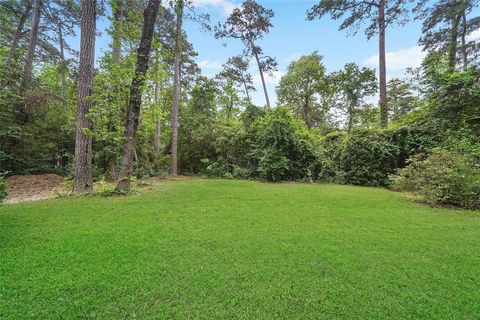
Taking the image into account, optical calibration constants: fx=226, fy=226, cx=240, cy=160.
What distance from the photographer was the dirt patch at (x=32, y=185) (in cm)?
615

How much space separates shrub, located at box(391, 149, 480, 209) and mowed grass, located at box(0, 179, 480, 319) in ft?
3.63

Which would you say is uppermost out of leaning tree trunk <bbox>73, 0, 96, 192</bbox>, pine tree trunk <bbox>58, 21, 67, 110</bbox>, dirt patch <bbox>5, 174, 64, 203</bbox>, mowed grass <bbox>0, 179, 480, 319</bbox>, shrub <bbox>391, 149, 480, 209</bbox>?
pine tree trunk <bbox>58, 21, 67, 110</bbox>

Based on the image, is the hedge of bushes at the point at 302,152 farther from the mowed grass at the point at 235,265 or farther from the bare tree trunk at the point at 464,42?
the bare tree trunk at the point at 464,42

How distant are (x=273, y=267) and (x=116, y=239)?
2.00 meters

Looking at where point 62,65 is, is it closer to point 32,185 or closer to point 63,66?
point 63,66

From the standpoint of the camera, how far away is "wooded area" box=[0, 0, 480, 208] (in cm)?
588

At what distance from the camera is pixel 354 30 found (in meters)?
9.02

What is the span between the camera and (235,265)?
235 centimetres

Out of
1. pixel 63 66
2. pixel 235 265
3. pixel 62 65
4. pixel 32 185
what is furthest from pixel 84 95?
pixel 235 265

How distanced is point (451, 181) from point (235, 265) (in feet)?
18.3

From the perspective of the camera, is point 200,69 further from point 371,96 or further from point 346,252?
point 346,252

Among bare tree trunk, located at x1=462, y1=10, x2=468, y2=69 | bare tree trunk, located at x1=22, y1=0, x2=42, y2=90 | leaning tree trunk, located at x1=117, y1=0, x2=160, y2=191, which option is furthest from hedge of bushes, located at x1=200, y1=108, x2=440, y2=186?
bare tree trunk, located at x1=462, y1=10, x2=468, y2=69

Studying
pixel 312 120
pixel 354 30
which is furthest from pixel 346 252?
pixel 312 120

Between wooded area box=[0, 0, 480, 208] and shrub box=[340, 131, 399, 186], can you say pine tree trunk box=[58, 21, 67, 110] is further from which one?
shrub box=[340, 131, 399, 186]
